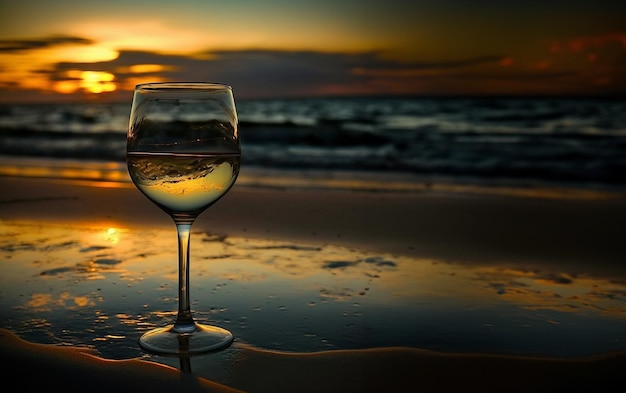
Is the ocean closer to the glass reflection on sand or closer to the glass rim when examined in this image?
the glass reflection on sand

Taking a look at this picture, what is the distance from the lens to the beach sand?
1720 mm

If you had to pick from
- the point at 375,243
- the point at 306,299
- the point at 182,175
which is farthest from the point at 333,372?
the point at 375,243

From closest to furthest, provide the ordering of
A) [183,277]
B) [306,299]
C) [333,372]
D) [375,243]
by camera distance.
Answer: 1. [333,372]
2. [183,277]
3. [306,299]
4. [375,243]

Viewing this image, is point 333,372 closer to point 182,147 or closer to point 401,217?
point 182,147

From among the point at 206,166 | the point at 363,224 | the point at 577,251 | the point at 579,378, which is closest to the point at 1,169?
the point at 363,224

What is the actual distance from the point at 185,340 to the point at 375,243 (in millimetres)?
1922

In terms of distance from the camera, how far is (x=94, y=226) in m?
4.25

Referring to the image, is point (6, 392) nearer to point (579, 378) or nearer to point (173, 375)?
point (173, 375)

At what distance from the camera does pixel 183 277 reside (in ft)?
6.40

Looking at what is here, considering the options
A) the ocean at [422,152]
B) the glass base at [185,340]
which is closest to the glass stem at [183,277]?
the glass base at [185,340]

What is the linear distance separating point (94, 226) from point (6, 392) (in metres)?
2.68

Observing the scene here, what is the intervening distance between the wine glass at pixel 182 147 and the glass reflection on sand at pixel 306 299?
1.05 ft

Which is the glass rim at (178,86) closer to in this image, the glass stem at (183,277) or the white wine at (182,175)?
the white wine at (182,175)

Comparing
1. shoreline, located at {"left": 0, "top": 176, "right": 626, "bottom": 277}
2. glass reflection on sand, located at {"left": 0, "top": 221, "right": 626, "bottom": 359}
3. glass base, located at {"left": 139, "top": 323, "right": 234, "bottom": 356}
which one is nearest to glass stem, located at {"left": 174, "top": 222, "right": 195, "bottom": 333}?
glass base, located at {"left": 139, "top": 323, "right": 234, "bottom": 356}
